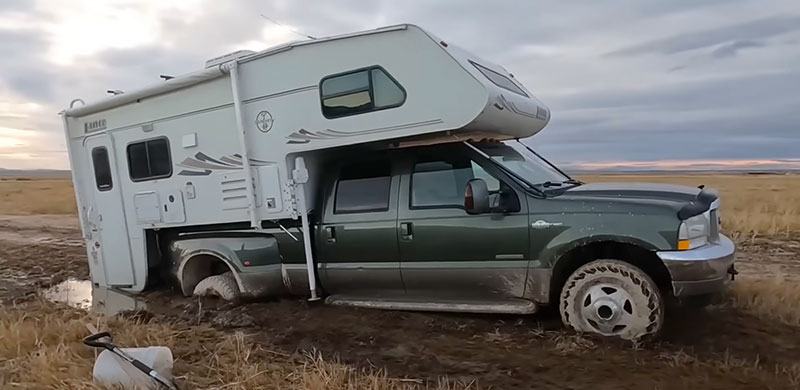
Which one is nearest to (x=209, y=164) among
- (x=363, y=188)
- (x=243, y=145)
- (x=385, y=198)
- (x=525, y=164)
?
(x=243, y=145)

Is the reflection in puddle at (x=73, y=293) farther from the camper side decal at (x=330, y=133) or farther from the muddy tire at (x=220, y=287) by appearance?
the camper side decal at (x=330, y=133)

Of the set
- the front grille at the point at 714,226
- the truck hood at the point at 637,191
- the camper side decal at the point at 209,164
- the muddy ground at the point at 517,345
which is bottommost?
the muddy ground at the point at 517,345

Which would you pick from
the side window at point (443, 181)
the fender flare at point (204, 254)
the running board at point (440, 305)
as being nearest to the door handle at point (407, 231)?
the side window at point (443, 181)

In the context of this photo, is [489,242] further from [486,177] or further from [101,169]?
[101,169]

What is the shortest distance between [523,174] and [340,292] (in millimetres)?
2183

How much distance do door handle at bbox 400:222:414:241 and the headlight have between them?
7.44ft

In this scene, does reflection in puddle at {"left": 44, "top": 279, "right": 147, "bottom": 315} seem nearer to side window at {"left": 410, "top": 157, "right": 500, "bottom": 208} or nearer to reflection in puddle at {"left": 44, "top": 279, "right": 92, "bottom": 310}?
reflection in puddle at {"left": 44, "top": 279, "right": 92, "bottom": 310}

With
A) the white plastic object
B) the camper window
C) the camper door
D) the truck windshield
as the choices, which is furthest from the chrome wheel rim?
the camper door

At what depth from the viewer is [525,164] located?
5953 millimetres

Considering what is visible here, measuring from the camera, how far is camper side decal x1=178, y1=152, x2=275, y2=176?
6.43 metres

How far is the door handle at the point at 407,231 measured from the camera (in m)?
5.69

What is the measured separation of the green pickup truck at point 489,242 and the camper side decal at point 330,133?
15.3 inches

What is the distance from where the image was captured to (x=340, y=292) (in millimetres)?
6211

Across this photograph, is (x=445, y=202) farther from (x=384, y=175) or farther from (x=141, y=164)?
(x=141, y=164)
